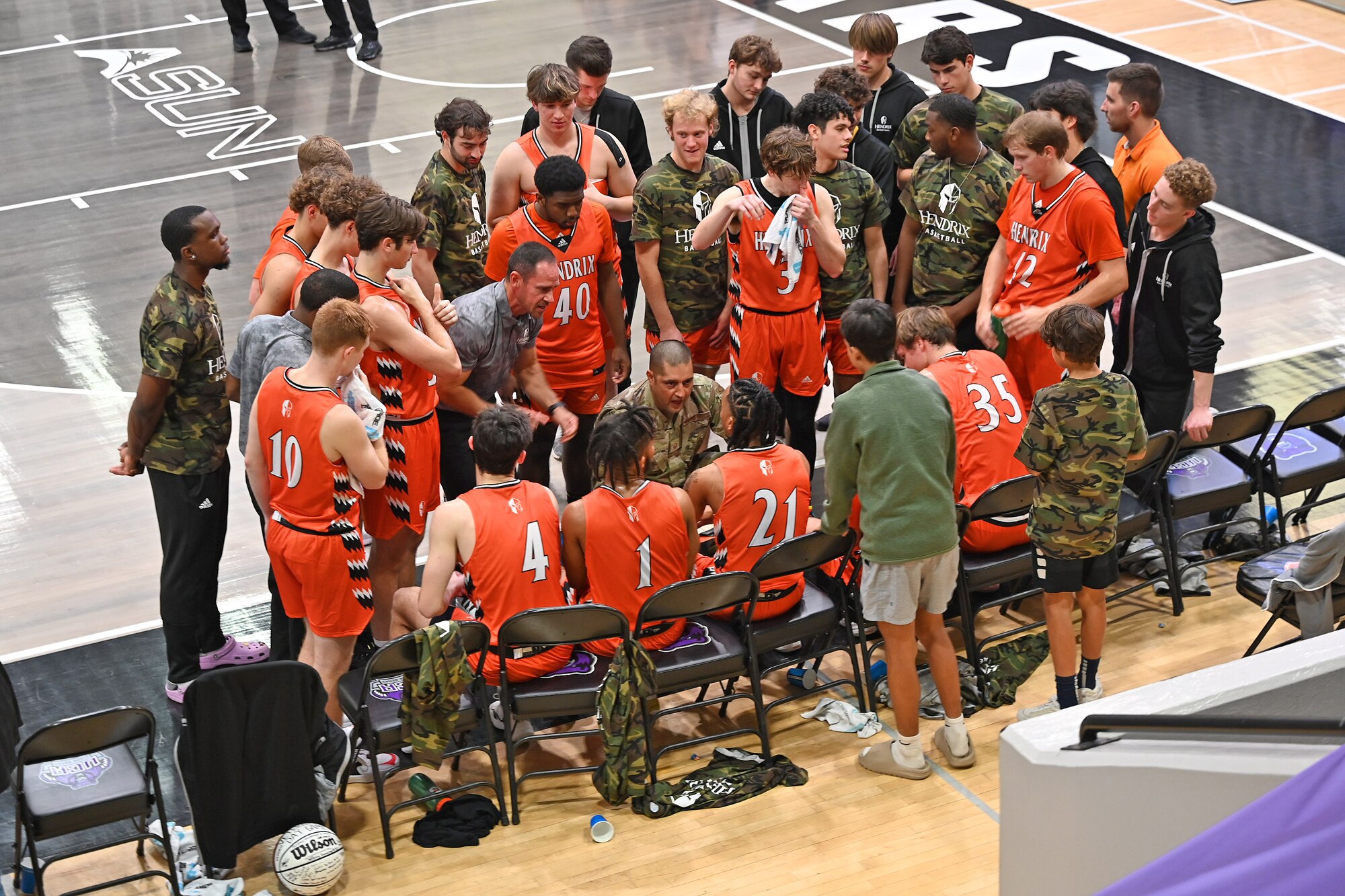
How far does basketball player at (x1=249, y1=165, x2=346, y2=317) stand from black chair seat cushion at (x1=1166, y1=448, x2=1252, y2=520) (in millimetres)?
4062

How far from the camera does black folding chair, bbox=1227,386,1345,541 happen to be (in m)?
6.71

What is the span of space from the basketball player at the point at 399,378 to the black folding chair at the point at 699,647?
1.32 m

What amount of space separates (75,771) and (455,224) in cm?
353

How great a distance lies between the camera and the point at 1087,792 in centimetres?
394

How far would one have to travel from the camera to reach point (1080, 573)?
5.86m

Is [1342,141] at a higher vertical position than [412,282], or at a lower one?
lower

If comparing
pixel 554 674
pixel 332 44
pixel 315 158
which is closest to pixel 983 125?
pixel 315 158

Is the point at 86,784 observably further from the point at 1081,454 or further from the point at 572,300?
the point at 1081,454

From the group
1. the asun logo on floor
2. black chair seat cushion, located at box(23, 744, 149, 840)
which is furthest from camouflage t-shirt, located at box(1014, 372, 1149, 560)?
the asun logo on floor

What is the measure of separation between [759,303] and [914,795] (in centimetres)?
262

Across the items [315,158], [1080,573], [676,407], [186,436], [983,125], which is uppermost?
[315,158]

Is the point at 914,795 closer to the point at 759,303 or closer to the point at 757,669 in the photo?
the point at 757,669

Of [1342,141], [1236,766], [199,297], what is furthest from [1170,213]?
[1342,141]

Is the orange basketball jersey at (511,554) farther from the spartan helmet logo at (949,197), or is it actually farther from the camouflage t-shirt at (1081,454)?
the spartan helmet logo at (949,197)
